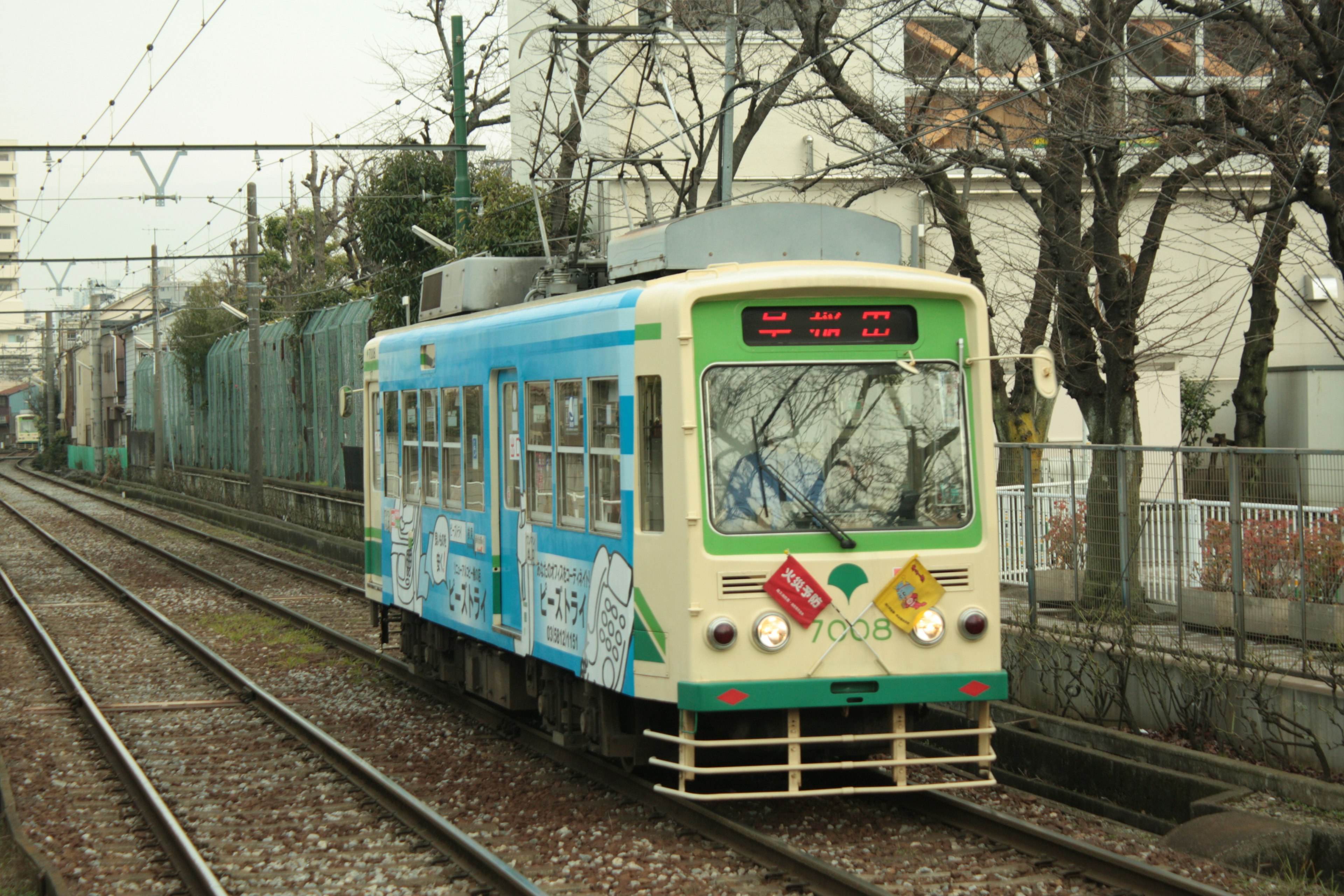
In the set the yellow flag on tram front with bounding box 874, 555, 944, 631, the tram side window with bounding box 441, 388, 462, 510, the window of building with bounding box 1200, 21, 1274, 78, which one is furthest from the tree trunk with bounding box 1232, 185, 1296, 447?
the tram side window with bounding box 441, 388, 462, 510

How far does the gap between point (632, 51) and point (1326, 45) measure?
1757 centimetres

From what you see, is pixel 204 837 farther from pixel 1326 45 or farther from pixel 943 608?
pixel 1326 45

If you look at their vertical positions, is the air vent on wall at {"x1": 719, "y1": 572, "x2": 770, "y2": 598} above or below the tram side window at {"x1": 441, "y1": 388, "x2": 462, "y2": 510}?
below

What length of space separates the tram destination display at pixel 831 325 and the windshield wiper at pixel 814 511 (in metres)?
0.69

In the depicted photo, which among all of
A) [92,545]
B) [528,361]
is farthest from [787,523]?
[92,545]

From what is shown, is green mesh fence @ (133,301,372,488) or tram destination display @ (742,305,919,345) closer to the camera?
tram destination display @ (742,305,919,345)

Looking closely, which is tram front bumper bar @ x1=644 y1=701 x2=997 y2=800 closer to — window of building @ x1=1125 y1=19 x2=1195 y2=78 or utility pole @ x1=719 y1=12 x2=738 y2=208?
window of building @ x1=1125 y1=19 x2=1195 y2=78

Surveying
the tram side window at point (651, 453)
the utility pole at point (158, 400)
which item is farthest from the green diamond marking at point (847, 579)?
the utility pole at point (158, 400)

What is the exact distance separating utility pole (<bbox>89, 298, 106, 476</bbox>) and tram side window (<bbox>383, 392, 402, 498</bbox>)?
43185mm

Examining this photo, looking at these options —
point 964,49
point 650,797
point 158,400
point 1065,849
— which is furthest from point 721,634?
point 158,400

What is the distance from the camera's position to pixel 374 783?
9.22 meters

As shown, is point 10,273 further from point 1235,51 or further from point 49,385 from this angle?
point 1235,51

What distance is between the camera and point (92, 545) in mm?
29938

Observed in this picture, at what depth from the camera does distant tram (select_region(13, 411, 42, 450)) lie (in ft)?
384
